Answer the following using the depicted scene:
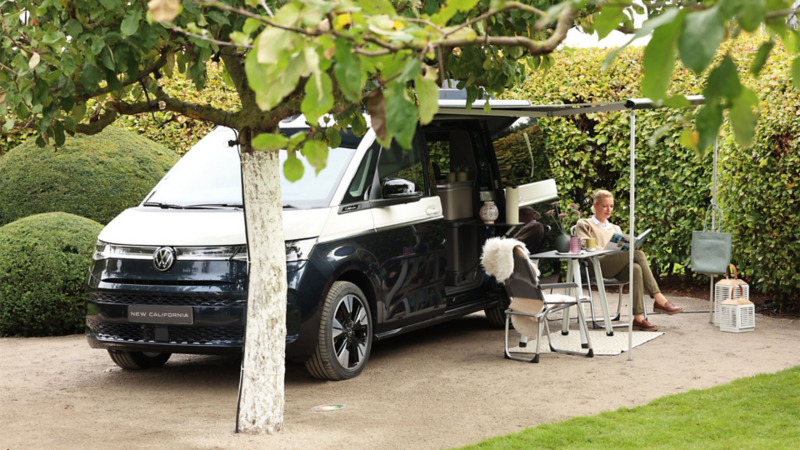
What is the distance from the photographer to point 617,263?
29.0 feet

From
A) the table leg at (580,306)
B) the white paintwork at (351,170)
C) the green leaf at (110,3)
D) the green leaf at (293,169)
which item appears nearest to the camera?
the green leaf at (293,169)

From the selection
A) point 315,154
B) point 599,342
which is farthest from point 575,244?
point 315,154

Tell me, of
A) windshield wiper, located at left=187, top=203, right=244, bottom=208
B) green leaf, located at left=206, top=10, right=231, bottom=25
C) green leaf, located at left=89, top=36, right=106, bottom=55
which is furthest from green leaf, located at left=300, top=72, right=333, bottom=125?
windshield wiper, located at left=187, top=203, right=244, bottom=208

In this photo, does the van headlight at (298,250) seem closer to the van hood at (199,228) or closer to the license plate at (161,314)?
the van hood at (199,228)

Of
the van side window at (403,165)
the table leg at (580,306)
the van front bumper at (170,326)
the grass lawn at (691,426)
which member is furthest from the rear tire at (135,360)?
the table leg at (580,306)

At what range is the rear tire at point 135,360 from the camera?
7.04m

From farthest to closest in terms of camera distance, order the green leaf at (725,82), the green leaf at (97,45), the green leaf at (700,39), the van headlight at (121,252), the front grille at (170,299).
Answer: the van headlight at (121,252) → the front grille at (170,299) → the green leaf at (97,45) → the green leaf at (725,82) → the green leaf at (700,39)

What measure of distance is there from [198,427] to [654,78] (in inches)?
173

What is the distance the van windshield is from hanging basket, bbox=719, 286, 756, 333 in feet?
13.3

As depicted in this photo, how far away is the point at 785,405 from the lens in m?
5.56

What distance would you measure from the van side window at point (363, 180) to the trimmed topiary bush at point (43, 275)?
336 centimetres

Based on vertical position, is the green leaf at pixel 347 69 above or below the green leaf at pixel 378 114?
above

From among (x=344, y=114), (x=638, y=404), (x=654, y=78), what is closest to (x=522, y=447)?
(x=638, y=404)

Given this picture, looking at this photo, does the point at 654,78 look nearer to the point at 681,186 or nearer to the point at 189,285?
the point at 189,285
